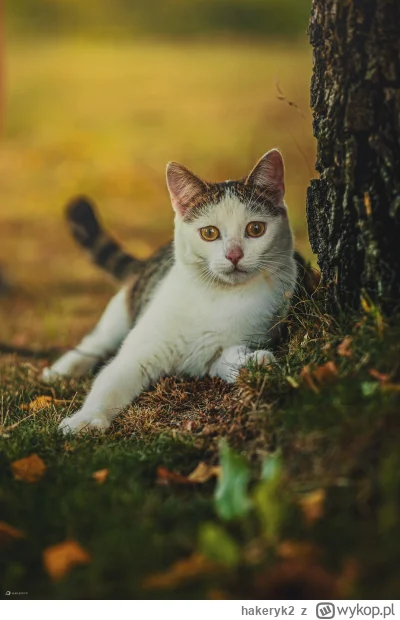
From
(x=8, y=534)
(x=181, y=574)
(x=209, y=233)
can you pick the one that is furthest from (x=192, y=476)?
(x=209, y=233)

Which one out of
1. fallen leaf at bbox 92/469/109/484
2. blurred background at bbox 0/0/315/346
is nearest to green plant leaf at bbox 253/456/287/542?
fallen leaf at bbox 92/469/109/484

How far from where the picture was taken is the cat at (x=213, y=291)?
268cm

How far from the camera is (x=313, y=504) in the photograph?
175 centimetres

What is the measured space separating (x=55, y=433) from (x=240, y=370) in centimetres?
69

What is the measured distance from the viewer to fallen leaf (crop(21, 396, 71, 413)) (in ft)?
9.56

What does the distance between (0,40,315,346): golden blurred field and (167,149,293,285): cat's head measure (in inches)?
121

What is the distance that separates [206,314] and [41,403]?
0.80 meters

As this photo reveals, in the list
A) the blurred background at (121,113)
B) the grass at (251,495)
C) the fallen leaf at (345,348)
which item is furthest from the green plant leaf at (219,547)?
the blurred background at (121,113)

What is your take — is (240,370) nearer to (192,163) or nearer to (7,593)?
(7,593)

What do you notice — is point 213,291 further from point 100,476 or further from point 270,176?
point 100,476

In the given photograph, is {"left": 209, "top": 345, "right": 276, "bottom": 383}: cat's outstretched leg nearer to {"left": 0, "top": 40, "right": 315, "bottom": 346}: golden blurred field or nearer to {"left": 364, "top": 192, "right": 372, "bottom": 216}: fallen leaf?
{"left": 364, "top": 192, "right": 372, "bottom": 216}: fallen leaf

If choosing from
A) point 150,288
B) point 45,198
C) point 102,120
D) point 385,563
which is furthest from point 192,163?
point 385,563

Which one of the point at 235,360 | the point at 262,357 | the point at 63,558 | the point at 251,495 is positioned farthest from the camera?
the point at 235,360

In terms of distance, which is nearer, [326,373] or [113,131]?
[326,373]
